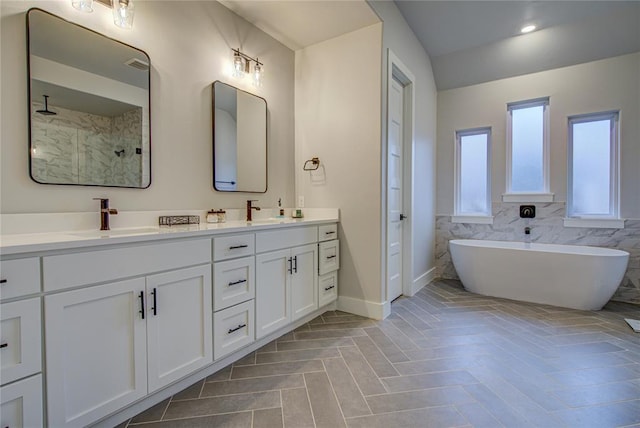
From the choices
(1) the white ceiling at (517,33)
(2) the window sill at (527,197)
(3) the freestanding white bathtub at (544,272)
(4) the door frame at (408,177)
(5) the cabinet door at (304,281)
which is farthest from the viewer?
(2) the window sill at (527,197)

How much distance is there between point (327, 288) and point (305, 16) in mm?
2406

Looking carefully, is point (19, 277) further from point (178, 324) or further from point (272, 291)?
point (272, 291)

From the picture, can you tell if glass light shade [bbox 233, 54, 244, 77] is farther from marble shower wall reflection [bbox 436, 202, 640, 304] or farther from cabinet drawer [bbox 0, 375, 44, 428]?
marble shower wall reflection [bbox 436, 202, 640, 304]

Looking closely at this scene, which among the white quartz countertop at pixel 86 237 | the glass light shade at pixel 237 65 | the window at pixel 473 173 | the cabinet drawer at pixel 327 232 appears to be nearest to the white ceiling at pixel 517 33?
the window at pixel 473 173

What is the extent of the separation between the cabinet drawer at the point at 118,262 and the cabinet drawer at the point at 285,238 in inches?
17.0

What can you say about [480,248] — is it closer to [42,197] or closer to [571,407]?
[571,407]

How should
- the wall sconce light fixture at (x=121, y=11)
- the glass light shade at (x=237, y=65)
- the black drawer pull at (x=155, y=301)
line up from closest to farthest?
the black drawer pull at (x=155, y=301) → the wall sconce light fixture at (x=121, y=11) → the glass light shade at (x=237, y=65)

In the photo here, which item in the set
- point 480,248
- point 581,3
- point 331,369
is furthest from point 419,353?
point 581,3

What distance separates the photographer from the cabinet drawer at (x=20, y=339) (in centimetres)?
103

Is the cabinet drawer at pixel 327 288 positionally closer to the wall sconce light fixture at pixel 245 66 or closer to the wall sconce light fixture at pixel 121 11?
the wall sconce light fixture at pixel 245 66

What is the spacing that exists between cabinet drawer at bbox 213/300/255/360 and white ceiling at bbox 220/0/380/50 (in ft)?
7.68

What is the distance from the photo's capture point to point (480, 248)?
3.34 meters

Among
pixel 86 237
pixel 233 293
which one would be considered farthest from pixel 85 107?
pixel 233 293

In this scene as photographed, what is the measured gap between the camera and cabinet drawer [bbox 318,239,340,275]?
8.64 ft
